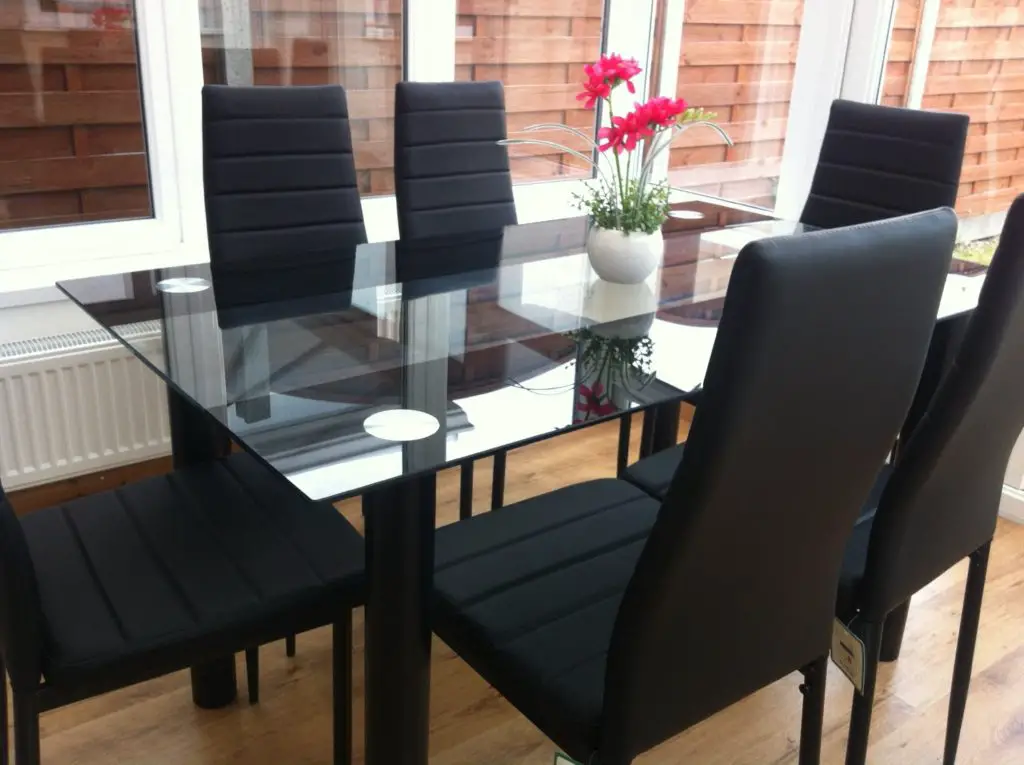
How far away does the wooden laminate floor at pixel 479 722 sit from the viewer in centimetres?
179

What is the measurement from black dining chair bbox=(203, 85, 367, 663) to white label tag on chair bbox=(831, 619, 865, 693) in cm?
117

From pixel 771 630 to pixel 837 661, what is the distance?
306 mm

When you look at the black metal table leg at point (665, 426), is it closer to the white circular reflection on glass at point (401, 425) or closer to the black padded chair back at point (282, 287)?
the black padded chair back at point (282, 287)

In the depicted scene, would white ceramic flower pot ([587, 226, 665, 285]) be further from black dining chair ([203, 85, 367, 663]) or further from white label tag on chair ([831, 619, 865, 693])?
white label tag on chair ([831, 619, 865, 693])

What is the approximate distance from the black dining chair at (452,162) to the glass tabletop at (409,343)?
16 cm

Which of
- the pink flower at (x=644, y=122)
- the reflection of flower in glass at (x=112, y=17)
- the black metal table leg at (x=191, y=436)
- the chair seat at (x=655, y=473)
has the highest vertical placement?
the reflection of flower in glass at (x=112, y=17)

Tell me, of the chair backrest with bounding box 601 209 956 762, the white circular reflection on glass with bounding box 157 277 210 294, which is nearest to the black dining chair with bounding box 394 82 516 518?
the white circular reflection on glass with bounding box 157 277 210 294

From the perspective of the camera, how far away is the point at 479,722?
6.19 feet

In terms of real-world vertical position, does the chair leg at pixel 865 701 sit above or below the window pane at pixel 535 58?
below

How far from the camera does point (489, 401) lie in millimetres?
1346

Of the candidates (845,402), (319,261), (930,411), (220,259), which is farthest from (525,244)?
(845,402)

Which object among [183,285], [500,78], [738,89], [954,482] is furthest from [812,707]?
[738,89]

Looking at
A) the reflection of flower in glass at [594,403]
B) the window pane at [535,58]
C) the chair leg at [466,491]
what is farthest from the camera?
the window pane at [535,58]

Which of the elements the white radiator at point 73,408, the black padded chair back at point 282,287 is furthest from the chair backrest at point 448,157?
the white radiator at point 73,408
